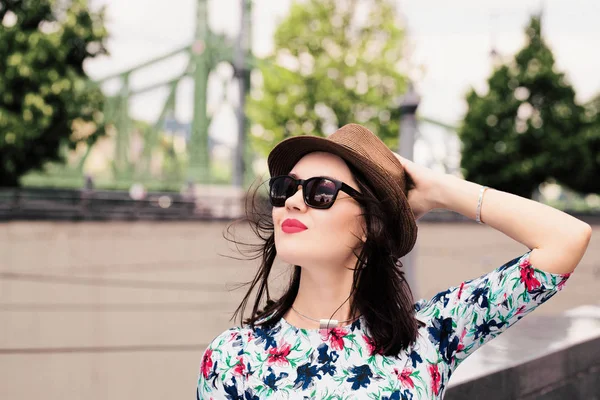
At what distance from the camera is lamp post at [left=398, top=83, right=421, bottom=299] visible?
3.81 meters

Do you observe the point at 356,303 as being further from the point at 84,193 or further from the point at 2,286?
the point at 84,193

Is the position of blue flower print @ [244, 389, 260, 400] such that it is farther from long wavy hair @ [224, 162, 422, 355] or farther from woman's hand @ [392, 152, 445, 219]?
woman's hand @ [392, 152, 445, 219]

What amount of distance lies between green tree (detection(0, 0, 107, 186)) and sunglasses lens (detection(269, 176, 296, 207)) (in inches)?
713

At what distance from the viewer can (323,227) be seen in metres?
1.56

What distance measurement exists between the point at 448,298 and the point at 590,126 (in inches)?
1251

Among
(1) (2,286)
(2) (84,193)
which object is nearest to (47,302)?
(1) (2,286)

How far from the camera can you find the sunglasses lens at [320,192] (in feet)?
5.05

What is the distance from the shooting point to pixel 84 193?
20.6 m

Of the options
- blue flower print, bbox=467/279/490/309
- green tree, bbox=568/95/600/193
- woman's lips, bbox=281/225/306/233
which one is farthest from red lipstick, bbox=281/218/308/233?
green tree, bbox=568/95/600/193

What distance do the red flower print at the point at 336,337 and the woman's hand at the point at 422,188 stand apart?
380 millimetres

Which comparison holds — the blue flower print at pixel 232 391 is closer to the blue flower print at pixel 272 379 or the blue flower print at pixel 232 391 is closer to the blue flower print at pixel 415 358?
the blue flower print at pixel 272 379

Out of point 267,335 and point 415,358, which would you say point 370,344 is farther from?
point 267,335

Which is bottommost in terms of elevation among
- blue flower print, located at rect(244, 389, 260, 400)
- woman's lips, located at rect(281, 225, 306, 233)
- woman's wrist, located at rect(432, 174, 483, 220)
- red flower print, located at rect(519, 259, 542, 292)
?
blue flower print, located at rect(244, 389, 260, 400)

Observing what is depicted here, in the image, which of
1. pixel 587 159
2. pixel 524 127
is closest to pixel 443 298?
pixel 524 127
